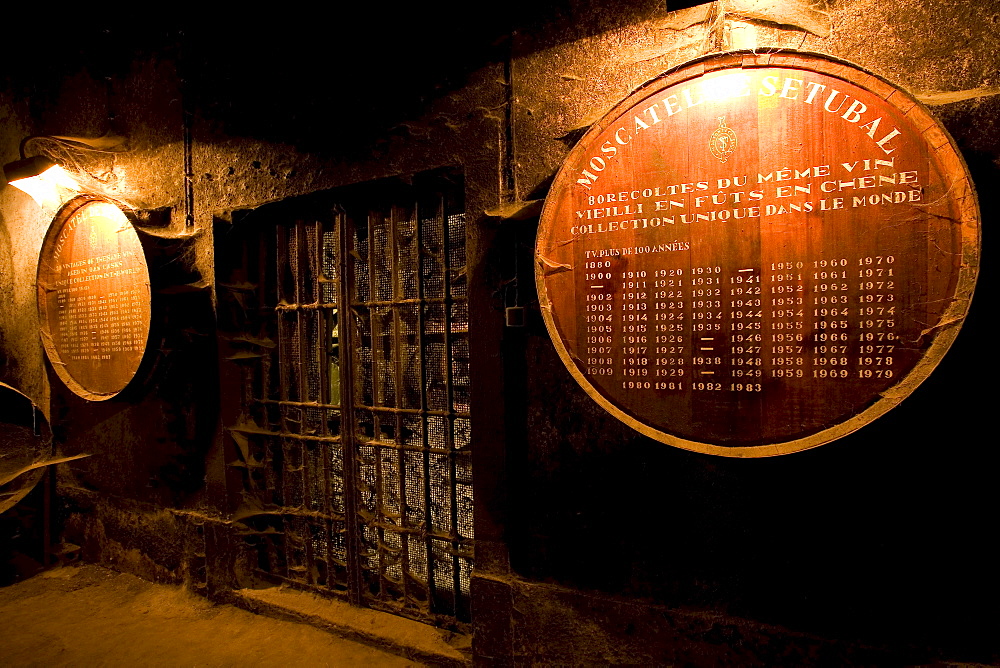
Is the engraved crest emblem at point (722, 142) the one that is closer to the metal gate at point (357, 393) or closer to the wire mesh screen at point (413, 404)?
the metal gate at point (357, 393)

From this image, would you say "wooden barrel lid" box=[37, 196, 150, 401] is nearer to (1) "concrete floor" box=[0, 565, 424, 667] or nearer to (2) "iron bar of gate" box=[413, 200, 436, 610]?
(1) "concrete floor" box=[0, 565, 424, 667]

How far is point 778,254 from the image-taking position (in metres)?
2.28

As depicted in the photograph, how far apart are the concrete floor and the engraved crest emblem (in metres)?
3.48

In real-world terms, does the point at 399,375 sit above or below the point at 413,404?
above

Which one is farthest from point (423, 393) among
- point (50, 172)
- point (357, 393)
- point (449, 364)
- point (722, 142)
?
point (50, 172)

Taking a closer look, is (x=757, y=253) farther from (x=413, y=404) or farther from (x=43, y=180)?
(x=43, y=180)

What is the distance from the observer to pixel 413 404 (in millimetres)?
3742

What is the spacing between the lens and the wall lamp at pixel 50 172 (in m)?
4.52

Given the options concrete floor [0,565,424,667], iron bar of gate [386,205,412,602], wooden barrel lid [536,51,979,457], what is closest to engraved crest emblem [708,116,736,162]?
wooden barrel lid [536,51,979,457]

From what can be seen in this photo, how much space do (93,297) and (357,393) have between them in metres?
2.58

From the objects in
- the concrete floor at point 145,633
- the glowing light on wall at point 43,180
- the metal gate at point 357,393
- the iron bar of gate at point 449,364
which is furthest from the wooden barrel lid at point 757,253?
the glowing light on wall at point 43,180

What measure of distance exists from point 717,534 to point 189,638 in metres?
3.69

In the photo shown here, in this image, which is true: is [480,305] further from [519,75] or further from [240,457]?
[240,457]

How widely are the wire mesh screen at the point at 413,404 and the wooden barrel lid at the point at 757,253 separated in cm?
113
